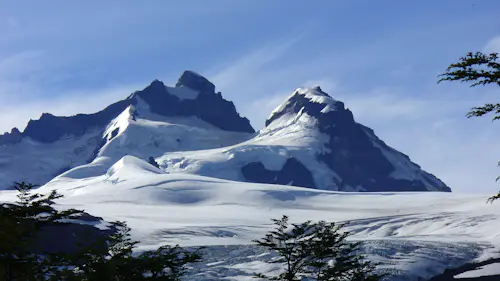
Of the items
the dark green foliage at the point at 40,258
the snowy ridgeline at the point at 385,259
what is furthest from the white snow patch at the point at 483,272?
the dark green foliage at the point at 40,258

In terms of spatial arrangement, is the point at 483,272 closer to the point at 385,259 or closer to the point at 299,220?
the point at 385,259

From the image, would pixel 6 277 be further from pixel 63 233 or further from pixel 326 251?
pixel 63 233

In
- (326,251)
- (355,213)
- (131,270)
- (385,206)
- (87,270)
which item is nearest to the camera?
(87,270)

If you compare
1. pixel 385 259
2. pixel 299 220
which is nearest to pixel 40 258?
pixel 385 259

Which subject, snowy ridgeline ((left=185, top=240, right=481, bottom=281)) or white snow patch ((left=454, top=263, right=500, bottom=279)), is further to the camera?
snowy ridgeline ((left=185, top=240, right=481, bottom=281))

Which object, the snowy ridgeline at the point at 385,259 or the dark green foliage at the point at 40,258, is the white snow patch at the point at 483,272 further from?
the dark green foliage at the point at 40,258

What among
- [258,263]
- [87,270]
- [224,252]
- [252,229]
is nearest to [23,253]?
[87,270]

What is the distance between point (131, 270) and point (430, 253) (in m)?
96.7

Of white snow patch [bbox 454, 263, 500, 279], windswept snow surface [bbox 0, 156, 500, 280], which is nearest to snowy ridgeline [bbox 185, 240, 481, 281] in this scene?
windswept snow surface [bbox 0, 156, 500, 280]

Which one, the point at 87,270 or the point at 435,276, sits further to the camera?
the point at 435,276

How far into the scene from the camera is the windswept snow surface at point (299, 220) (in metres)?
108

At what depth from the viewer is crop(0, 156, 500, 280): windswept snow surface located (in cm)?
10812

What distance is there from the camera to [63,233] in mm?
111000

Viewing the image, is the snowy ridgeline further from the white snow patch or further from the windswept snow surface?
the white snow patch
